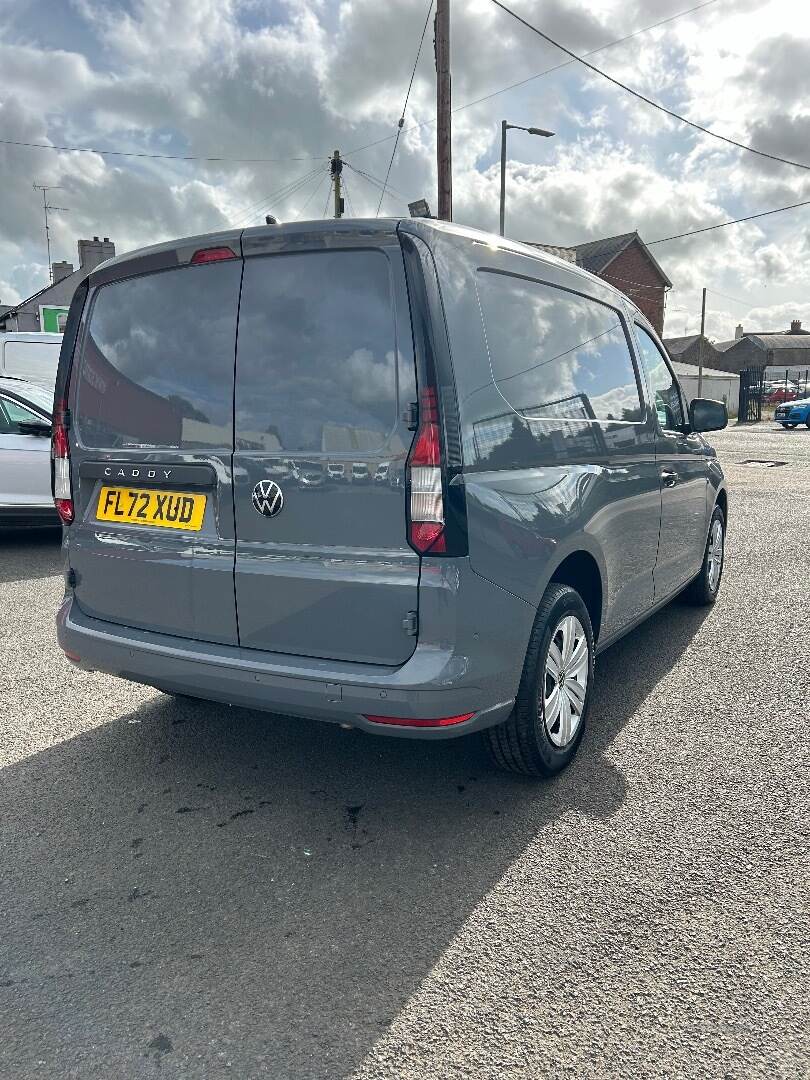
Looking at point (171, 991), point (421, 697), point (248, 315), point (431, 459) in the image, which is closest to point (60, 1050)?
point (171, 991)

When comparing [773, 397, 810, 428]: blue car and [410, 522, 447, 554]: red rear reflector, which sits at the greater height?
[773, 397, 810, 428]: blue car

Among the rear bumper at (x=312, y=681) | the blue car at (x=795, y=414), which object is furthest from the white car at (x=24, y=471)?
the blue car at (x=795, y=414)

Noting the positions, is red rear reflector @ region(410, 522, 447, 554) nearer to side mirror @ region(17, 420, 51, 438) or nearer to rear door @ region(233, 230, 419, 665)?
rear door @ region(233, 230, 419, 665)

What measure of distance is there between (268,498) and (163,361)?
0.70m

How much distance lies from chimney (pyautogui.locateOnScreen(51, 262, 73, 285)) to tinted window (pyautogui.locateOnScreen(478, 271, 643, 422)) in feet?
146

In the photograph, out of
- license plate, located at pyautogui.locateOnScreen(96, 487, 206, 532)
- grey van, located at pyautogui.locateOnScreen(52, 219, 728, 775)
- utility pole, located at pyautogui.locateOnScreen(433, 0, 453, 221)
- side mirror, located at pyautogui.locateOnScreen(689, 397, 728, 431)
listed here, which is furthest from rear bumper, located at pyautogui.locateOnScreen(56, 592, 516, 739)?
utility pole, located at pyautogui.locateOnScreen(433, 0, 453, 221)

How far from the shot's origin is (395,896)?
2.53m

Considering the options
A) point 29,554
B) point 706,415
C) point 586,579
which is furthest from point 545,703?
point 29,554

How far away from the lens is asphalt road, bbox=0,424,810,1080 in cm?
197

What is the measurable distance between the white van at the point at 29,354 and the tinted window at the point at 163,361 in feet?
28.1

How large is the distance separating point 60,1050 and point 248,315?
7.12ft

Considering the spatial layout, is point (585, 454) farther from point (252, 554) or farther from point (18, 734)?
point (18, 734)

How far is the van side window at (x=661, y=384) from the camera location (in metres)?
4.41

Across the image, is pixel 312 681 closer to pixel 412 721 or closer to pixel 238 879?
pixel 412 721
